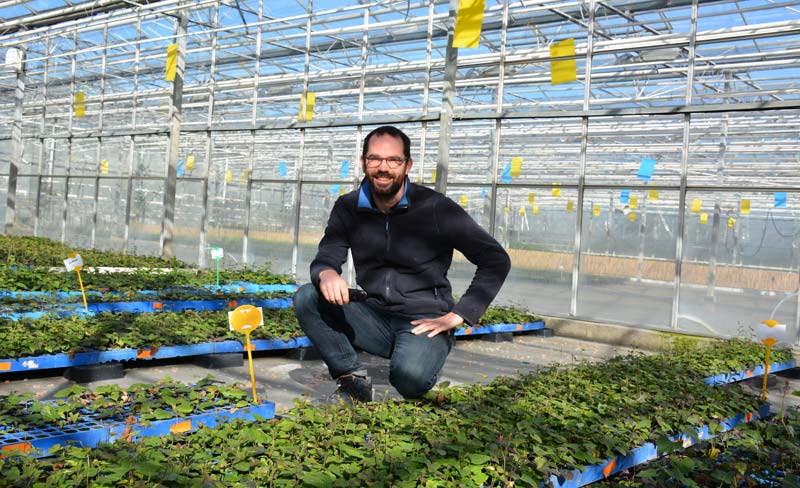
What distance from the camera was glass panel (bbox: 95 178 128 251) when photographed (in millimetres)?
16438

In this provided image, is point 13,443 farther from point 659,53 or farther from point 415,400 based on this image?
point 659,53

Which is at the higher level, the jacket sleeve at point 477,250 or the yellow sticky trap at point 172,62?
the yellow sticky trap at point 172,62

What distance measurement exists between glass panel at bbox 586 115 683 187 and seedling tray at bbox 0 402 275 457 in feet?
33.9

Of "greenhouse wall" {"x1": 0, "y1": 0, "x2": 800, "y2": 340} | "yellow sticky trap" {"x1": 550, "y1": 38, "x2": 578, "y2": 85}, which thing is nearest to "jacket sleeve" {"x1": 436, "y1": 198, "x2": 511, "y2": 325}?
"greenhouse wall" {"x1": 0, "y1": 0, "x2": 800, "y2": 340}

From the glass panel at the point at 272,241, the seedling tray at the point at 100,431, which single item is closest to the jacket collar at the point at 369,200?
the seedling tray at the point at 100,431

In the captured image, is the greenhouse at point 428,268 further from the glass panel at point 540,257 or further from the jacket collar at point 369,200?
the glass panel at point 540,257

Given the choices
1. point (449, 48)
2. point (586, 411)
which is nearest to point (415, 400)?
point (586, 411)

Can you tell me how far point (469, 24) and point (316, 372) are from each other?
4492mm

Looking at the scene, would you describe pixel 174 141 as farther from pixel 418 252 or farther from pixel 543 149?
pixel 418 252

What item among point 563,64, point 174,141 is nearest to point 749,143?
point 563,64

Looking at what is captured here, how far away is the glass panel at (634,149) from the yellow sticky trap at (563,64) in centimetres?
356

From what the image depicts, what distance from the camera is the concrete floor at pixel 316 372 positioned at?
14.8 ft

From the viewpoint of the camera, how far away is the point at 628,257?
1497cm

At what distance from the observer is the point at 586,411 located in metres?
3.48
